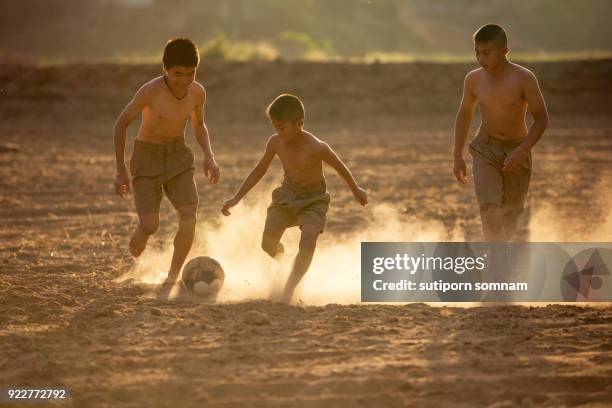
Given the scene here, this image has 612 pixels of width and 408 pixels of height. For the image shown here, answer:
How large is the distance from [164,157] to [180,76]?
0.64 metres

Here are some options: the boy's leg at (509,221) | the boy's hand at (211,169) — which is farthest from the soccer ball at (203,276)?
the boy's leg at (509,221)

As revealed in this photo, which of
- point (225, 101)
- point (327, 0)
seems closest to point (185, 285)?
point (225, 101)

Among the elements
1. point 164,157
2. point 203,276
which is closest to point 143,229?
point 164,157

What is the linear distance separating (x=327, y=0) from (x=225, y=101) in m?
22.3

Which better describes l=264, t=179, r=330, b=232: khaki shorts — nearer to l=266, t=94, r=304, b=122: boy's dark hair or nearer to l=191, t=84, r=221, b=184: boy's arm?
l=191, t=84, r=221, b=184: boy's arm

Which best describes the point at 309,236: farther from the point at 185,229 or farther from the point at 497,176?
the point at 497,176

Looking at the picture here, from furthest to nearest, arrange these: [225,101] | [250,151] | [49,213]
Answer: [225,101], [250,151], [49,213]

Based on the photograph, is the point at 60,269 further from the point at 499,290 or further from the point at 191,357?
the point at 499,290

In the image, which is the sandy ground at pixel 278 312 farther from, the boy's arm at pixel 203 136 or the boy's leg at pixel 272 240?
the boy's arm at pixel 203 136

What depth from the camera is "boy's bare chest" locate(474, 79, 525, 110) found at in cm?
Answer: 686

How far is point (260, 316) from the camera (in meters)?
5.86

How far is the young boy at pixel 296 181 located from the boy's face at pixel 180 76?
0.61 meters

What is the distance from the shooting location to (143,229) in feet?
22.7

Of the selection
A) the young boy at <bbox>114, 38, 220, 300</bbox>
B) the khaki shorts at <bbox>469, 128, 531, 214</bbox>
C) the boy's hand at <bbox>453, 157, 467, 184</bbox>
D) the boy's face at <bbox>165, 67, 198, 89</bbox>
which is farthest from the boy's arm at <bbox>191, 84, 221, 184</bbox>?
the khaki shorts at <bbox>469, 128, 531, 214</bbox>
